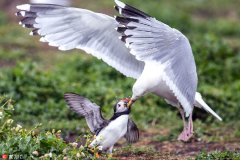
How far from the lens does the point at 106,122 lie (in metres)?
6.70

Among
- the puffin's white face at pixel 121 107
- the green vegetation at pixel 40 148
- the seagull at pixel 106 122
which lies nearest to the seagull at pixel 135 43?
the puffin's white face at pixel 121 107

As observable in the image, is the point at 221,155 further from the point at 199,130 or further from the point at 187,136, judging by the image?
the point at 199,130

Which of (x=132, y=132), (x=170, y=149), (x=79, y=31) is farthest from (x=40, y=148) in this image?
(x=170, y=149)

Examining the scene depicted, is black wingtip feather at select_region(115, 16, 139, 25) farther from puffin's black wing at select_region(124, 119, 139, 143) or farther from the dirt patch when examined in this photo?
the dirt patch

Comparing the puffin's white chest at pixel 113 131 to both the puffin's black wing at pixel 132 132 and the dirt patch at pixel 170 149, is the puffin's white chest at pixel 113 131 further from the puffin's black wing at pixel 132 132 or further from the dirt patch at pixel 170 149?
the dirt patch at pixel 170 149

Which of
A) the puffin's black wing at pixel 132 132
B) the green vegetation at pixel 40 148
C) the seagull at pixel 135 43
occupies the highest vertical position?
the seagull at pixel 135 43

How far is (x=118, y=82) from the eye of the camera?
431 inches

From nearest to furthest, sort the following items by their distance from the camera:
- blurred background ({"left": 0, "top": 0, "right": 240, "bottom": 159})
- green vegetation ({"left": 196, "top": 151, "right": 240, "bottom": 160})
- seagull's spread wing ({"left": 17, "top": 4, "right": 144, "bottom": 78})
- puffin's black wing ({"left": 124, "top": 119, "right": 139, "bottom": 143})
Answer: green vegetation ({"left": 196, "top": 151, "right": 240, "bottom": 160})
puffin's black wing ({"left": 124, "top": 119, "right": 139, "bottom": 143})
seagull's spread wing ({"left": 17, "top": 4, "right": 144, "bottom": 78})
blurred background ({"left": 0, "top": 0, "right": 240, "bottom": 159})

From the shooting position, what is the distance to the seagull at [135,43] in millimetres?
6688

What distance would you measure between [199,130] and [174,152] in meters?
1.00

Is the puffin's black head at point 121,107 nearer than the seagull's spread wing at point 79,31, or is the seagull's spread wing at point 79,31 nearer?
the puffin's black head at point 121,107

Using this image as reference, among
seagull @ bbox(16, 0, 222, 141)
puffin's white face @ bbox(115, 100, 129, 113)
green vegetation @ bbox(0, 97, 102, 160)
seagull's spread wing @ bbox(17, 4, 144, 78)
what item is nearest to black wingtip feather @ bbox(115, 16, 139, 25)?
seagull @ bbox(16, 0, 222, 141)

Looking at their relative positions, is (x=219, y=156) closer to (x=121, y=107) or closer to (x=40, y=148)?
(x=121, y=107)

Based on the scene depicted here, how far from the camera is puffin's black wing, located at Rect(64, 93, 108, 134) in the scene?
672cm
